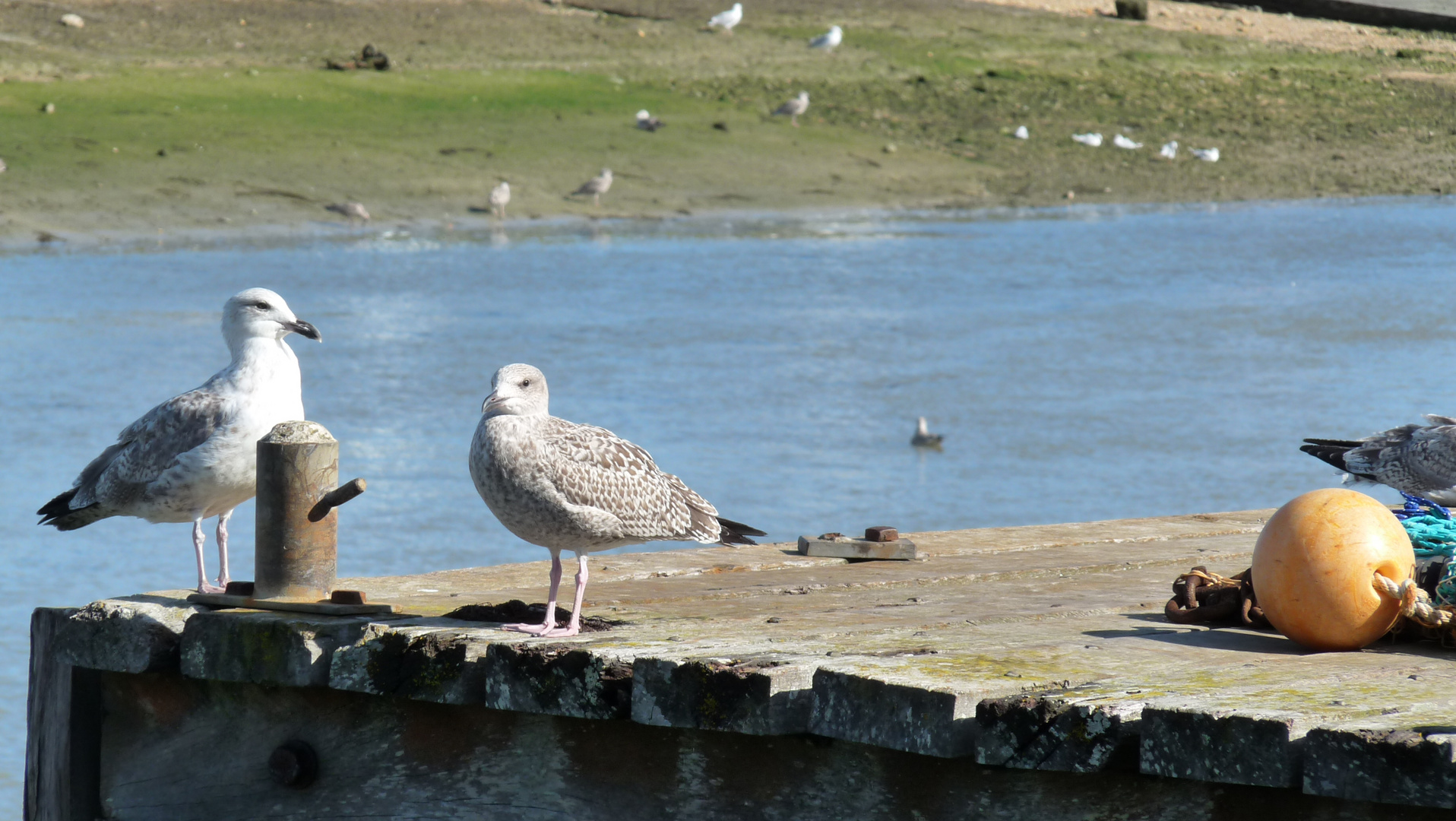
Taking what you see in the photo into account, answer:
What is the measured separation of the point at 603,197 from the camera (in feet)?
71.6

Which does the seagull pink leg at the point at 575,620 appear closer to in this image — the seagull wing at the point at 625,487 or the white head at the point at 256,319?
the seagull wing at the point at 625,487

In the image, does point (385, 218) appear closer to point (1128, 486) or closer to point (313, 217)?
point (313, 217)

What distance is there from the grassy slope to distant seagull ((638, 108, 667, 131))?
222 mm

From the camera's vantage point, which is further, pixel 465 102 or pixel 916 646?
pixel 465 102

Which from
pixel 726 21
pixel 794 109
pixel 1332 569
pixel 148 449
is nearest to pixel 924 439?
pixel 148 449

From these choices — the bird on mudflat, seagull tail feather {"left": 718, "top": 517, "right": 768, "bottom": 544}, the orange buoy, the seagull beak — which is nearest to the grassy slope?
the bird on mudflat

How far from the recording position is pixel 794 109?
25.2m

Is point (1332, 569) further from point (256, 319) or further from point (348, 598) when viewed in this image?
point (256, 319)

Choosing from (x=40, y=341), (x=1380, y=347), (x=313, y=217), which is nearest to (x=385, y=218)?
(x=313, y=217)

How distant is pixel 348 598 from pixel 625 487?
2.57 feet

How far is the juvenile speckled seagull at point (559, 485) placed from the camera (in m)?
4.58

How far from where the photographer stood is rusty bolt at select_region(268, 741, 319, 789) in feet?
16.0

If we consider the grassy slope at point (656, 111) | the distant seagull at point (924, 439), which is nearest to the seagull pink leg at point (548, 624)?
the distant seagull at point (924, 439)

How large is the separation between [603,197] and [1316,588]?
18.2 meters
